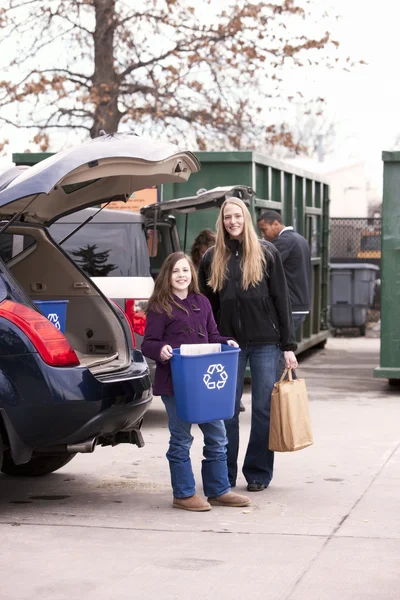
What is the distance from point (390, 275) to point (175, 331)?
6206 millimetres

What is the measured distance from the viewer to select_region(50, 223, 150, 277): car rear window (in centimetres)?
952

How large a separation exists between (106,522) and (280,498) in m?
1.19

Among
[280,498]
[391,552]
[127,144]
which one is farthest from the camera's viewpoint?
[280,498]

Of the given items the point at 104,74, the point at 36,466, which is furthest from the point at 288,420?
the point at 104,74

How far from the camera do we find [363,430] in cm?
973

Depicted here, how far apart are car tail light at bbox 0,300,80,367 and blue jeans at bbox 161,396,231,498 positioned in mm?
677

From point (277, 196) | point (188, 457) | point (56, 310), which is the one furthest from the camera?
point (277, 196)

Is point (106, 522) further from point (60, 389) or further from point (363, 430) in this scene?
point (363, 430)

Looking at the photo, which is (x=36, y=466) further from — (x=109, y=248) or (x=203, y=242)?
(x=203, y=242)

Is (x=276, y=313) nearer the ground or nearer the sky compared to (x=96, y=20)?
nearer the ground

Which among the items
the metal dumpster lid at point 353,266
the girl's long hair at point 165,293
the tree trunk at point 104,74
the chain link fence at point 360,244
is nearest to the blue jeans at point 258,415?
the girl's long hair at point 165,293

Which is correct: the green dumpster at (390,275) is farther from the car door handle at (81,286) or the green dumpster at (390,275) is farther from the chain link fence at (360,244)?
the chain link fence at (360,244)

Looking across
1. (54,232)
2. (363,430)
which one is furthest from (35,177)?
(363,430)

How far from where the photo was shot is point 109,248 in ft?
31.6
